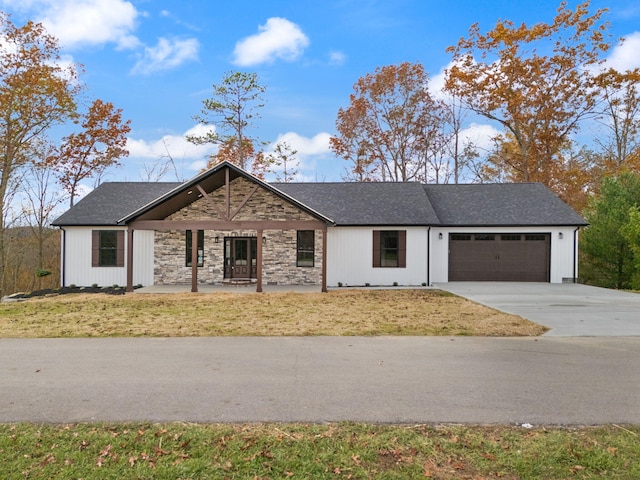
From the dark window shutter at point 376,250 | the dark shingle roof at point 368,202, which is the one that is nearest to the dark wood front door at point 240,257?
the dark shingle roof at point 368,202

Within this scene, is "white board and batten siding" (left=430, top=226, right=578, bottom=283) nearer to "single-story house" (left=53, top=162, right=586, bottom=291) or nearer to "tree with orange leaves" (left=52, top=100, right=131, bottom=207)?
"single-story house" (left=53, top=162, right=586, bottom=291)

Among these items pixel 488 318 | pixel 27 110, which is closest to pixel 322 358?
pixel 488 318

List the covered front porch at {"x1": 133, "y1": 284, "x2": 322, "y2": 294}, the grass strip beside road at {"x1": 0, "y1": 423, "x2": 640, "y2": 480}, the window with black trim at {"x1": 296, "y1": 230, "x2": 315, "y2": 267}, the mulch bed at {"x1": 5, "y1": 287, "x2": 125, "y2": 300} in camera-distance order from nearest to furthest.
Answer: the grass strip beside road at {"x1": 0, "y1": 423, "x2": 640, "y2": 480}
the covered front porch at {"x1": 133, "y1": 284, "x2": 322, "y2": 294}
the mulch bed at {"x1": 5, "y1": 287, "x2": 125, "y2": 300}
the window with black trim at {"x1": 296, "y1": 230, "x2": 315, "y2": 267}

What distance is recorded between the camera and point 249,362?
625 centimetres

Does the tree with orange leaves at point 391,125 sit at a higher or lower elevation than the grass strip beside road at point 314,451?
higher

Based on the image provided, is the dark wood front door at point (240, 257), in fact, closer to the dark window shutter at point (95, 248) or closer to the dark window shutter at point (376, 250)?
the dark window shutter at point (376, 250)

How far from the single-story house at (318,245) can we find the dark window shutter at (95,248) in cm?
4

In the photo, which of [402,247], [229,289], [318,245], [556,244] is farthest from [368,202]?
[556,244]

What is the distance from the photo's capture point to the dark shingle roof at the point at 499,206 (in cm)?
1905

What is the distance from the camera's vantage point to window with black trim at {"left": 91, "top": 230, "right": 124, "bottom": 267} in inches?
717

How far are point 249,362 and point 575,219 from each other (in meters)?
17.6

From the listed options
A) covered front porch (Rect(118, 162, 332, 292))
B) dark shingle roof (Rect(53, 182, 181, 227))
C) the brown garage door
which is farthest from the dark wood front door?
the brown garage door

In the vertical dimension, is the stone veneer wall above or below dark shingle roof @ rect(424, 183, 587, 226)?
below

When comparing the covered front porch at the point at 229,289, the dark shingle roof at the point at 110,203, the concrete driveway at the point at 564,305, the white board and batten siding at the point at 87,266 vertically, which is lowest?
the covered front porch at the point at 229,289
